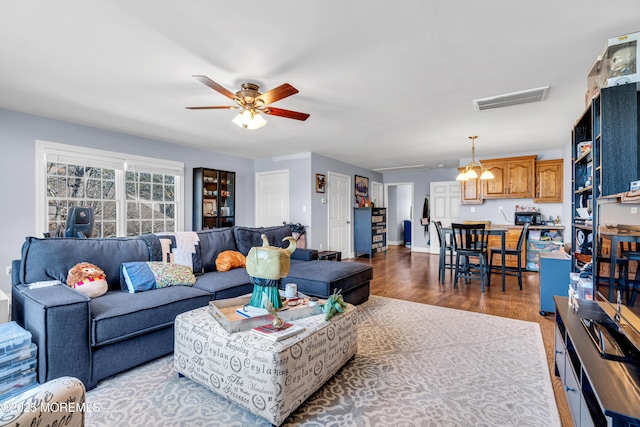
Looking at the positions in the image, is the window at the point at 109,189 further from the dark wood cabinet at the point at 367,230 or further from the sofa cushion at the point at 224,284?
the dark wood cabinet at the point at 367,230

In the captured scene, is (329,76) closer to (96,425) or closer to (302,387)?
(302,387)

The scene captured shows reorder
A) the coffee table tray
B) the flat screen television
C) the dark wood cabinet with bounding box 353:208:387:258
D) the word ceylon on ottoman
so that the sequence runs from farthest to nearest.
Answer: the dark wood cabinet with bounding box 353:208:387:258 → the flat screen television → the coffee table tray → the word ceylon on ottoman

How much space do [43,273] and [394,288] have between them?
3820 mm

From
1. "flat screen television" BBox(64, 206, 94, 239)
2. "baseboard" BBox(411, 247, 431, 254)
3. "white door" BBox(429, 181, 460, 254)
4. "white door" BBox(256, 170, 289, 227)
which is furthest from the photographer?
"baseboard" BBox(411, 247, 431, 254)

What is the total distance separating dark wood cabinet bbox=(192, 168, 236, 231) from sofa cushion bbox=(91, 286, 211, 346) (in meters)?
3.18

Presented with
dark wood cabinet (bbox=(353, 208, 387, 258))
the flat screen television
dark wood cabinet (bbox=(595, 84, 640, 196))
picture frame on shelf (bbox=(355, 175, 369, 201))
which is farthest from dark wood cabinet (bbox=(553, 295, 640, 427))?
picture frame on shelf (bbox=(355, 175, 369, 201))

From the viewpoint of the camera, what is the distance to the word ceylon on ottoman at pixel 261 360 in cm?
147

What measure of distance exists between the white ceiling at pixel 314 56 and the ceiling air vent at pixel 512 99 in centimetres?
9

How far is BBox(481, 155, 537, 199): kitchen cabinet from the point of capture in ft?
18.5

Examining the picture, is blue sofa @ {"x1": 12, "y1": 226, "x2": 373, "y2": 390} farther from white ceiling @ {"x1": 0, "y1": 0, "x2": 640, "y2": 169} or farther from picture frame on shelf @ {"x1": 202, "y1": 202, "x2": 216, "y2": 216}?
picture frame on shelf @ {"x1": 202, "y1": 202, "x2": 216, "y2": 216}

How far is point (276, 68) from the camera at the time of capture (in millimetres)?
2482

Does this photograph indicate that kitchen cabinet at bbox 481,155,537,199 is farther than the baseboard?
No

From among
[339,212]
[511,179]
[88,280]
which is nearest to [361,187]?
[339,212]

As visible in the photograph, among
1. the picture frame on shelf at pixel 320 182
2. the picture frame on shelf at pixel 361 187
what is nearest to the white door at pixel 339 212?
the picture frame on shelf at pixel 320 182
